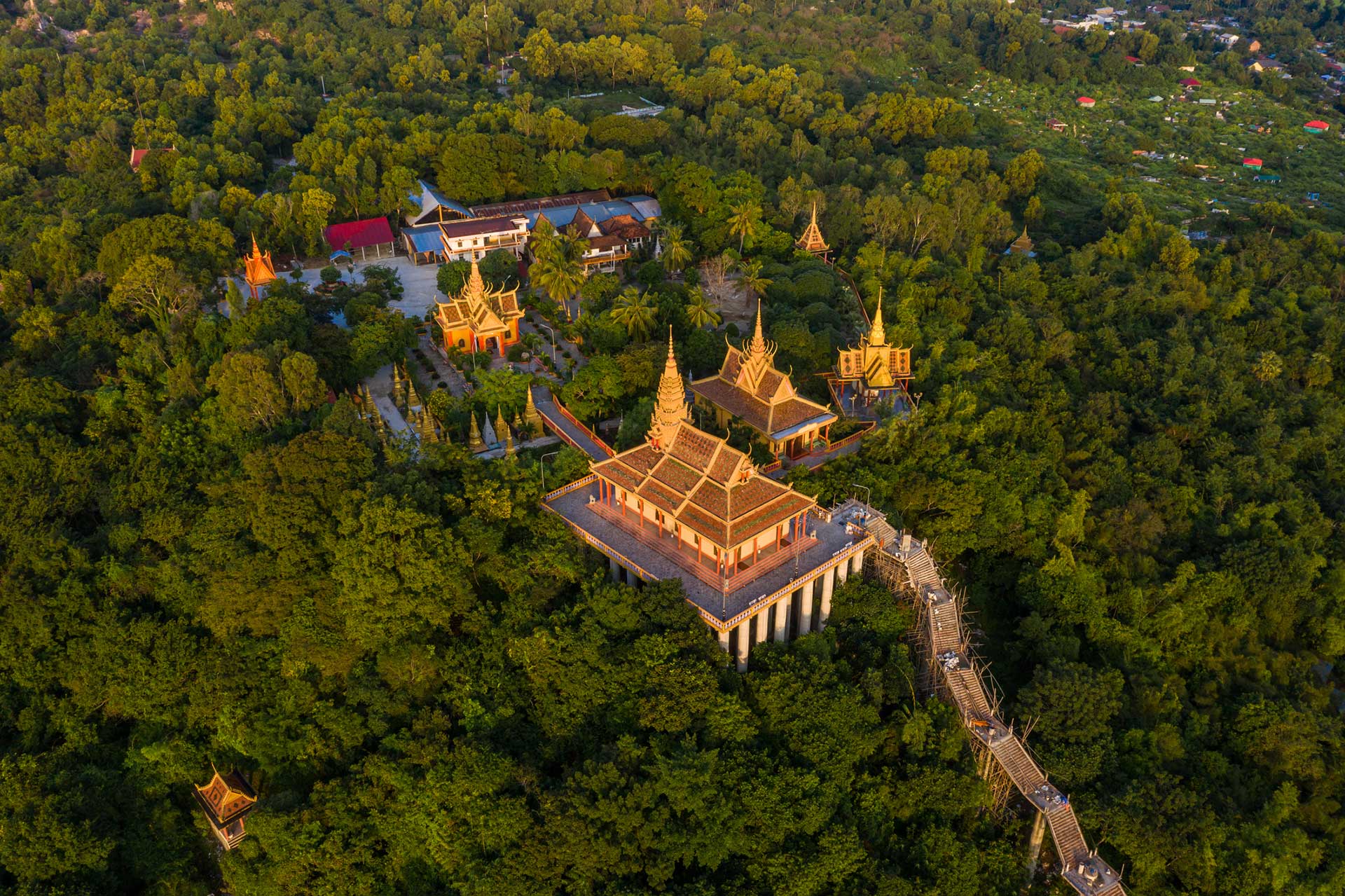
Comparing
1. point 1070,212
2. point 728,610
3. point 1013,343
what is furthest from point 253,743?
point 1070,212

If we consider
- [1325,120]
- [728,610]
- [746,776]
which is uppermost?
[728,610]

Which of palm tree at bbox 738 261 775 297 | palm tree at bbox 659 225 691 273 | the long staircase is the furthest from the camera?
palm tree at bbox 659 225 691 273

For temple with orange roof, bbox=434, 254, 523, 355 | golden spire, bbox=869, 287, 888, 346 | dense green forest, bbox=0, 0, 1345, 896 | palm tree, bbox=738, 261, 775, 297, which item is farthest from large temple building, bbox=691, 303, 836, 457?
temple with orange roof, bbox=434, 254, 523, 355

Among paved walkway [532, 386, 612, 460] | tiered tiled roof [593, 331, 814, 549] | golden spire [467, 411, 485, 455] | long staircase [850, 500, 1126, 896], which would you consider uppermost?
tiered tiled roof [593, 331, 814, 549]

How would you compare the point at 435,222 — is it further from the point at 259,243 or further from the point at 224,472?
the point at 224,472

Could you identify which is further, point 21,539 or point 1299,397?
point 1299,397

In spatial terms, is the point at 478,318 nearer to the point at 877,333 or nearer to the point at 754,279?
the point at 754,279

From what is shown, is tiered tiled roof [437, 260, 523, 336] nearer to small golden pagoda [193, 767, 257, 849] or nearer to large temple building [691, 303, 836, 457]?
large temple building [691, 303, 836, 457]
